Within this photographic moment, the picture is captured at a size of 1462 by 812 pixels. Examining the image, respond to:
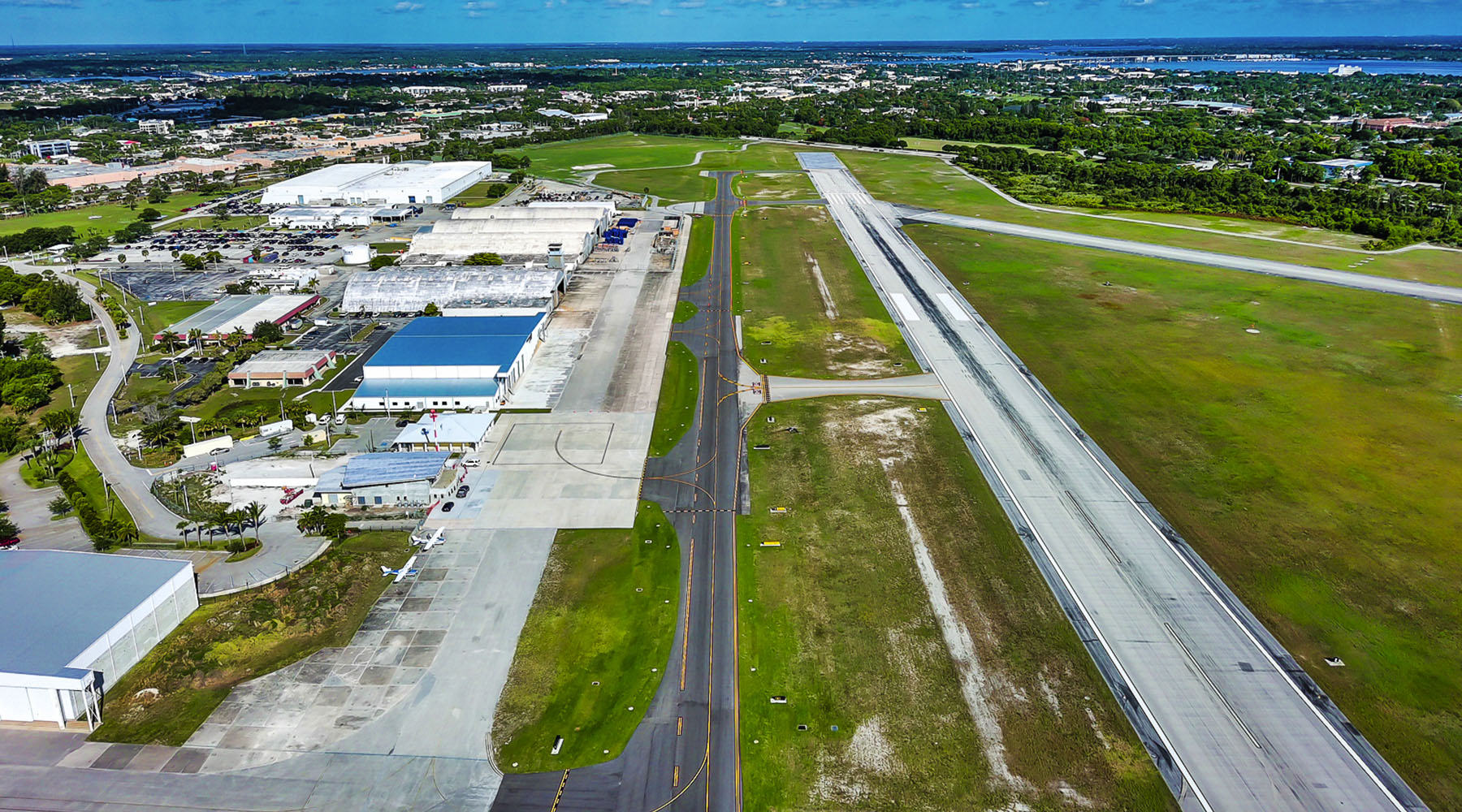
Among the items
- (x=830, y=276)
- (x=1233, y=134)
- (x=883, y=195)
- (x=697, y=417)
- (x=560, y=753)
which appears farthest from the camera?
(x=1233, y=134)

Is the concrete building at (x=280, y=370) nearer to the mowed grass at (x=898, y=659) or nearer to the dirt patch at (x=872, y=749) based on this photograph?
the mowed grass at (x=898, y=659)

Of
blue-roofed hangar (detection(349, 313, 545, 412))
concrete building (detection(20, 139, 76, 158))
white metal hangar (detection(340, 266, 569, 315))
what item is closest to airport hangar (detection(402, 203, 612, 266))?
white metal hangar (detection(340, 266, 569, 315))

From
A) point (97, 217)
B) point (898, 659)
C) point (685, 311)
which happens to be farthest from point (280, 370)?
point (97, 217)

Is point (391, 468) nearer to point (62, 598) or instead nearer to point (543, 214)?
point (62, 598)

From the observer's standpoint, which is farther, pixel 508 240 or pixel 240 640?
pixel 508 240

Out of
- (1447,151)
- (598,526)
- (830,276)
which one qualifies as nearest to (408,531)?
(598,526)

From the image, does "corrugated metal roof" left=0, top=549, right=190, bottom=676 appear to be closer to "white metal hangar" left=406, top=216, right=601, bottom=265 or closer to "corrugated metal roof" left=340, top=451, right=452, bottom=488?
"corrugated metal roof" left=340, top=451, right=452, bottom=488

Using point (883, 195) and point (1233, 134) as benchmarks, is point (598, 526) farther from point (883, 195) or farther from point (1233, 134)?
point (1233, 134)
